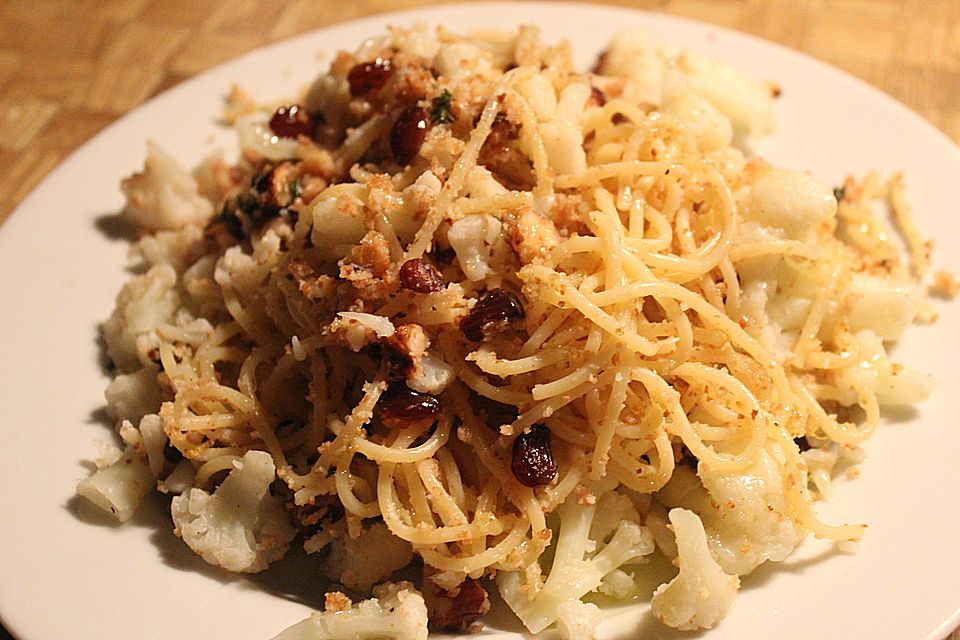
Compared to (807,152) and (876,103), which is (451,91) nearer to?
(807,152)

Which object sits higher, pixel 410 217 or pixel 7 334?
pixel 410 217

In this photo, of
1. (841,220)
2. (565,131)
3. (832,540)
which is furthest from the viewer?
(841,220)

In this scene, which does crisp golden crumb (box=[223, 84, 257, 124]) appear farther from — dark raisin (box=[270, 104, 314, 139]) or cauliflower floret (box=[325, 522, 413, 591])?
cauliflower floret (box=[325, 522, 413, 591])

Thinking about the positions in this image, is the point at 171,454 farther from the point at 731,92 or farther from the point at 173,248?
the point at 731,92

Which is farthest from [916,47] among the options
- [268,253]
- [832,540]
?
[268,253]

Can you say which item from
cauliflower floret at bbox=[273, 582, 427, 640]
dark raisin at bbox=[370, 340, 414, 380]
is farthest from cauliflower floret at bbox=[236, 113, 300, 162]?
cauliflower floret at bbox=[273, 582, 427, 640]

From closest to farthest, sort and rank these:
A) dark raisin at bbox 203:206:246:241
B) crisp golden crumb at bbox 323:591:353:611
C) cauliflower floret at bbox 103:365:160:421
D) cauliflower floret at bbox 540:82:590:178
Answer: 1. crisp golden crumb at bbox 323:591:353:611
2. cauliflower floret at bbox 540:82:590:178
3. cauliflower floret at bbox 103:365:160:421
4. dark raisin at bbox 203:206:246:241
